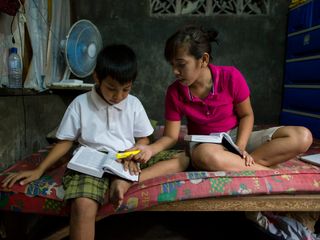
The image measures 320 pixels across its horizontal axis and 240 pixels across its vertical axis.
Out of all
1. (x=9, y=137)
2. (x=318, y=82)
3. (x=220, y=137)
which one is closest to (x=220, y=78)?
(x=220, y=137)

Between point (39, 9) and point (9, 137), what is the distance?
1.19 meters

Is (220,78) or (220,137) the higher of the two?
(220,78)

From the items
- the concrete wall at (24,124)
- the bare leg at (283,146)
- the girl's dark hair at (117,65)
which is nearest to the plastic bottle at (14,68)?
the concrete wall at (24,124)

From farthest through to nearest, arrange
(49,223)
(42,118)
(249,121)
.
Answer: (42,118) < (49,223) < (249,121)

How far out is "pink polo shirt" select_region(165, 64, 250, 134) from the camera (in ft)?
5.11

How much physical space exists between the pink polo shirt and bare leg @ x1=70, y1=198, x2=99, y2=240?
696mm

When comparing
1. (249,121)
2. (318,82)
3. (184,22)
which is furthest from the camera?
(184,22)

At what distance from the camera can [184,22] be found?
315 cm

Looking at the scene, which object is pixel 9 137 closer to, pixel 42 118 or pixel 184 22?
pixel 42 118

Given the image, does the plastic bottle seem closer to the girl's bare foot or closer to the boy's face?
the boy's face

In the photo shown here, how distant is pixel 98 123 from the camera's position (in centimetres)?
138

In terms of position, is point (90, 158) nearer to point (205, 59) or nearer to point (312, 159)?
point (205, 59)

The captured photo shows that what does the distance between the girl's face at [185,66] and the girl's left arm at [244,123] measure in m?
0.32

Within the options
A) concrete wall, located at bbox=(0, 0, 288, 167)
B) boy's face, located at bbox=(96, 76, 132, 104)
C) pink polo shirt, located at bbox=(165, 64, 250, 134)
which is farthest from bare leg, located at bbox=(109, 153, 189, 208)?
concrete wall, located at bbox=(0, 0, 288, 167)
